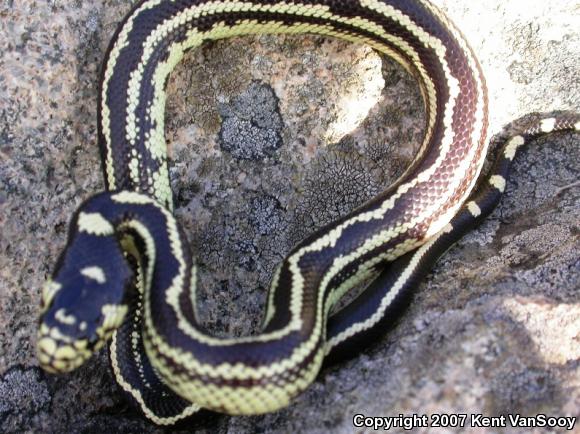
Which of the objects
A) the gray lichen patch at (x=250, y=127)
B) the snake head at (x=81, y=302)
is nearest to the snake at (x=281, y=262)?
the snake head at (x=81, y=302)

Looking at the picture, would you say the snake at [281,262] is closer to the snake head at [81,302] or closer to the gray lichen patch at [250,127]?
the snake head at [81,302]

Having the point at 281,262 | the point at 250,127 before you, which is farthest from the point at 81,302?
the point at 250,127

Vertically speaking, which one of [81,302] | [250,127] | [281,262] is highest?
[250,127]

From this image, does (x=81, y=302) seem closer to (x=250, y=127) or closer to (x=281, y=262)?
(x=281, y=262)

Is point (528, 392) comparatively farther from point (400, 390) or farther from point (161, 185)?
point (161, 185)

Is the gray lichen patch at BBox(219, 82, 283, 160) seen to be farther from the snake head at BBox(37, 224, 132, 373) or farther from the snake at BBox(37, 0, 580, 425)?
the snake head at BBox(37, 224, 132, 373)

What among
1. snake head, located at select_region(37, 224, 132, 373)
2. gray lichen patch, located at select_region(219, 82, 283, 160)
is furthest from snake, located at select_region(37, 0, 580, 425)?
gray lichen patch, located at select_region(219, 82, 283, 160)
